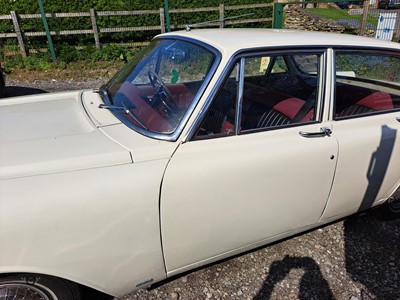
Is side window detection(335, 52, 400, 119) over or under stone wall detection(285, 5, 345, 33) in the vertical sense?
over

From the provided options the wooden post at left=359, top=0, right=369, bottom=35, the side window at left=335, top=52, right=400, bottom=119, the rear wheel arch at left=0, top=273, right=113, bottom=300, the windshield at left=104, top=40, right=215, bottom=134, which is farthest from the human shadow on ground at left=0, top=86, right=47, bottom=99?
the wooden post at left=359, top=0, right=369, bottom=35

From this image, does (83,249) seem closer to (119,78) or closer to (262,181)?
(262,181)

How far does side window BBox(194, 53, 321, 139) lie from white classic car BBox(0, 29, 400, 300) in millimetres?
11

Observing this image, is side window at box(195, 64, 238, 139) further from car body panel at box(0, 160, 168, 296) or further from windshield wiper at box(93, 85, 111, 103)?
windshield wiper at box(93, 85, 111, 103)

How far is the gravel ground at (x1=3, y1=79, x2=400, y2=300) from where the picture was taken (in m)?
2.38

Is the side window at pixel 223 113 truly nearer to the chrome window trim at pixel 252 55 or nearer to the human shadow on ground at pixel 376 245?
the chrome window trim at pixel 252 55

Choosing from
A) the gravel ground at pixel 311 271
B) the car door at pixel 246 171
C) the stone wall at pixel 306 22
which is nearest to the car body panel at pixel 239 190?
the car door at pixel 246 171

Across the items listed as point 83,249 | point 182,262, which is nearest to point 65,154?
point 83,249

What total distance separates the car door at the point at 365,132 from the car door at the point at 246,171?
0.52 ft

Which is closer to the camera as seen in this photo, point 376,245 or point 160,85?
point 160,85

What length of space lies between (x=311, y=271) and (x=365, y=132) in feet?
3.84

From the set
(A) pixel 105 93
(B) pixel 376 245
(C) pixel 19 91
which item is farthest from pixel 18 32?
(B) pixel 376 245

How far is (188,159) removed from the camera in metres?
1.91

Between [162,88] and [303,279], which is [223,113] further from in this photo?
[303,279]
